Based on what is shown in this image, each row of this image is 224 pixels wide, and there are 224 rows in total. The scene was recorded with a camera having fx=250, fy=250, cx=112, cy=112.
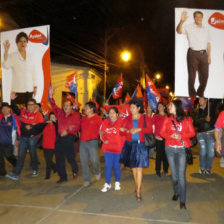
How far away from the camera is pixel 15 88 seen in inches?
228

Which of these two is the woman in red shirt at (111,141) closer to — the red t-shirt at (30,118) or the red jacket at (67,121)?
the red jacket at (67,121)

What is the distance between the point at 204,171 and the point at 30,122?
4897 millimetres

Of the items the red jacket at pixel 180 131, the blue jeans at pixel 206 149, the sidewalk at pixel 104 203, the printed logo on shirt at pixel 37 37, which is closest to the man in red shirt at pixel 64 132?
the sidewalk at pixel 104 203

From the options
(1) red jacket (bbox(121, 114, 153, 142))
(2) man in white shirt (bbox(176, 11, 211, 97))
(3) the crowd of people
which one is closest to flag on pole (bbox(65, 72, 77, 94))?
(3) the crowd of people

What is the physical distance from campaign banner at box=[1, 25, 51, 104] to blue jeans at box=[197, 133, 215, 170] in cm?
436

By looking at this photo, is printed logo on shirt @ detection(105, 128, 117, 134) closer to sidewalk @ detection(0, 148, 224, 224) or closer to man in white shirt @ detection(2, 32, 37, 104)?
sidewalk @ detection(0, 148, 224, 224)

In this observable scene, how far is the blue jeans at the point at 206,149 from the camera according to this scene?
686 centimetres

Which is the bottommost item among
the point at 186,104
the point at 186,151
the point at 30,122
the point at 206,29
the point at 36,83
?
the point at 186,151

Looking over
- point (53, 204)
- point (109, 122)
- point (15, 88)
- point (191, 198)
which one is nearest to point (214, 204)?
point (191, 198)

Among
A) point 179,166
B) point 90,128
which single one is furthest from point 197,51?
point 90,128

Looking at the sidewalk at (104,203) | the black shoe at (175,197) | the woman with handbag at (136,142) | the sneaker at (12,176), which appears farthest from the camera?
the sneaker at (12,176)

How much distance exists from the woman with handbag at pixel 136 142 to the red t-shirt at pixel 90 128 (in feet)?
3.48

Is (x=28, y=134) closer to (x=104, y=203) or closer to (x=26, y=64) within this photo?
(x=26, y=64)

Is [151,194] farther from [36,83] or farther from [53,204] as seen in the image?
[36,83]
